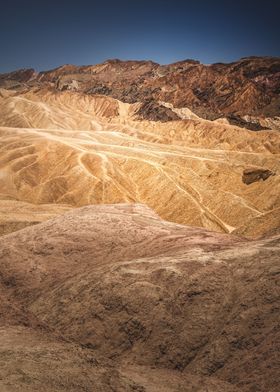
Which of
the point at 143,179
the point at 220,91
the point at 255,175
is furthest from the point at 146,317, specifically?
the point at 220,91

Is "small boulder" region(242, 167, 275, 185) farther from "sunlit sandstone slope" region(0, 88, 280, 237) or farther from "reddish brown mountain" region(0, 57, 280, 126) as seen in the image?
"reddish brown mountain" region(0, 57, 280, 126)

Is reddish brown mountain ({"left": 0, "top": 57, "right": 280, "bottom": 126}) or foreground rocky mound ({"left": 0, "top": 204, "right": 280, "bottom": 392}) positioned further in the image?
reddish brown mountain ({"left": 0, "top": 57, "right": 280, "bottom": 126})

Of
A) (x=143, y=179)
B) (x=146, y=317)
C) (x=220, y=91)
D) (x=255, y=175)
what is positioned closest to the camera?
(x=146, y=317)

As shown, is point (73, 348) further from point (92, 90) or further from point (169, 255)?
point (92, 90)

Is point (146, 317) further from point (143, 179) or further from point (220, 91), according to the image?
point (220, 91)

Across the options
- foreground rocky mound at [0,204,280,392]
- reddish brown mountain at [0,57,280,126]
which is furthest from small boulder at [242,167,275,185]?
reddish brown mountain at [0,57,280,126]

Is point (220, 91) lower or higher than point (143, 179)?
higher

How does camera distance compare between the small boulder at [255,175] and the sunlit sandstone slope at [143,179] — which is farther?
the small boulder at [255,175]

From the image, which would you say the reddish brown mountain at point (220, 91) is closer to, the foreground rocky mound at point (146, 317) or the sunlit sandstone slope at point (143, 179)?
the sunlit sandstone slope at point (143, 179)

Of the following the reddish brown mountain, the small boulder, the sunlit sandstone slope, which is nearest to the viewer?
the sunlit sandstone slope

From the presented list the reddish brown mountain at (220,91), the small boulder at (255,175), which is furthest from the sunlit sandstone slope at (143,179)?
the reddish brown mountain at (220,91)
